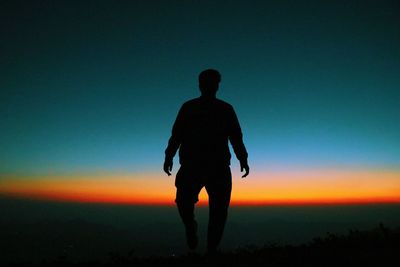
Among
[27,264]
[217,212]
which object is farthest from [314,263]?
[27,264]

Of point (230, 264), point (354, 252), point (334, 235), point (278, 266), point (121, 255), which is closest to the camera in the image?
point (278, 266)

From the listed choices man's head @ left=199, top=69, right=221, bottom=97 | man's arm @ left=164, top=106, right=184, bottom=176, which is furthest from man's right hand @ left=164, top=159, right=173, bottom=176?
man's head @ left=199, top=69, right=221, bottom=97

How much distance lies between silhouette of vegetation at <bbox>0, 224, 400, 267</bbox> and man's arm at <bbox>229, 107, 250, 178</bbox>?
1.76 metres

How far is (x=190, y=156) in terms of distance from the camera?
6895 mm

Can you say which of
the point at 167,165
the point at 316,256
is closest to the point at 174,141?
the point at 167,165

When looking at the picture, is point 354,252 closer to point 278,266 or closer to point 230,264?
point 278,266

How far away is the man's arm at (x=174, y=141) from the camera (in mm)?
7102

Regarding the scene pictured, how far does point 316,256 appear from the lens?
5859 millimetres

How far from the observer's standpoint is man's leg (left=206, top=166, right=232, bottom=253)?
22.5 ft

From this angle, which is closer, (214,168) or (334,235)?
(214,168)

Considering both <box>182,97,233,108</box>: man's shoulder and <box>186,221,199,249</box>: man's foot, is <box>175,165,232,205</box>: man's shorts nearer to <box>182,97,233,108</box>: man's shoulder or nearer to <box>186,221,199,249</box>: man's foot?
<box>186,221,199,249</box>: man's foot

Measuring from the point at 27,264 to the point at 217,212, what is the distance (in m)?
4.03

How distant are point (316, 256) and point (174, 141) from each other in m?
3.34

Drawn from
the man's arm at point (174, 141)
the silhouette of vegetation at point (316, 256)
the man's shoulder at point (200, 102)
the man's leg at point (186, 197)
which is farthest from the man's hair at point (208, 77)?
the silhouette of vegetation at point (316, 256)
